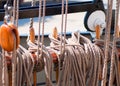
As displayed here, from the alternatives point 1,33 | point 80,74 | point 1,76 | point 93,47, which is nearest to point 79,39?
point 93,47

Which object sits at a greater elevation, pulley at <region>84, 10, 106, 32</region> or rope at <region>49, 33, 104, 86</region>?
pulley at <region>84, 10, 106, 32</region>

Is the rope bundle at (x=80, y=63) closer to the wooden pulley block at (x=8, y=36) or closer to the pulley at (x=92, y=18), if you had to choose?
the wooden pulley block at (x=8, y=36)

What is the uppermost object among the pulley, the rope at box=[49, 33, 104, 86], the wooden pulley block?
the pulley

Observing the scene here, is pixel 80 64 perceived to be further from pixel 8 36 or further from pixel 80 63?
pixel 8 36

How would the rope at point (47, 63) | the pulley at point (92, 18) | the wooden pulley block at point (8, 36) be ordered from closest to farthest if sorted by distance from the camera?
1. the wooden pulley block at point (8, 36)
2. the rope at point (47, 63)
3. the pulley at point (92, 18)

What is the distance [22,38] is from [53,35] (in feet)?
1.68

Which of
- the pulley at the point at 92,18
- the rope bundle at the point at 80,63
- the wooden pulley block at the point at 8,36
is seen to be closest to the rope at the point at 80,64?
the rope bundle at the point at 80,63

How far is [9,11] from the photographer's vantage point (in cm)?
153

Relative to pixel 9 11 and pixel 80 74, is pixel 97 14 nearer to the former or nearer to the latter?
pixel 80 74

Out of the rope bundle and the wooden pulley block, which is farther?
the rope bundle

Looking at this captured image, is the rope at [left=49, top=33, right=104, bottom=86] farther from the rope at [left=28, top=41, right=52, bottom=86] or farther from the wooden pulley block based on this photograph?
the wooden pulley block

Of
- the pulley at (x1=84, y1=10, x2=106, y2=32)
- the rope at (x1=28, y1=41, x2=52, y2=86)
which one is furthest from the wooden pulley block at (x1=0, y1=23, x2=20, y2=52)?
the pulley at (x1=84, y1=10, x2=106, y2=32)

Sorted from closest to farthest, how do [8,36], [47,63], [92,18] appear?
[8,36]
[47,63]
[92,18]

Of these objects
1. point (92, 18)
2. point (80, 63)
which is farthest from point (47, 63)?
point (92, 18)
